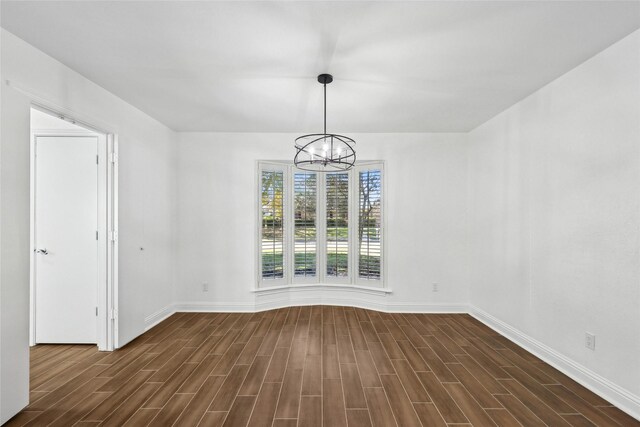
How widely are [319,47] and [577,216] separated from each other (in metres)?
2.57

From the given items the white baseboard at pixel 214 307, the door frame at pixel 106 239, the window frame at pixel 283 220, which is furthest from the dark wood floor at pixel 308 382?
the window frame at pixel 283 220

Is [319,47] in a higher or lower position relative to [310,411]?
higher

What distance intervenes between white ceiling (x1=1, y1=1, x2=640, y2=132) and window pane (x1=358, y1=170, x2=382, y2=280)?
139 centimetres

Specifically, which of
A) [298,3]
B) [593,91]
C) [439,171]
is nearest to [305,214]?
[439,171]

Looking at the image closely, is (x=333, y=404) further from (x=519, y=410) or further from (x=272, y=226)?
(x=272, y=226)

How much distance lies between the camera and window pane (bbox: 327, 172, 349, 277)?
4574mm

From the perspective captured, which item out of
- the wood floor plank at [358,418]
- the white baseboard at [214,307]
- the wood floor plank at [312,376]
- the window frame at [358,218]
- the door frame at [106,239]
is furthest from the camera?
the window frame at [358,218]

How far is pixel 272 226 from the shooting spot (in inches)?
175

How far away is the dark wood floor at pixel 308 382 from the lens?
6.64ft

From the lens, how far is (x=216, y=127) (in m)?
4.12

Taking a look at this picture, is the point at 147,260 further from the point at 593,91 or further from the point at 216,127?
the point at 593,91

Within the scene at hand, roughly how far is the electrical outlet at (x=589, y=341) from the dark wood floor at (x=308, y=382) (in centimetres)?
35

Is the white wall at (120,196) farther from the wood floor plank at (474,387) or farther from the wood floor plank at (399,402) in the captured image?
the wood floor plank at (474,387)

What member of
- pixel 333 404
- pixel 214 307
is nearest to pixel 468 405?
pixel 333 404
